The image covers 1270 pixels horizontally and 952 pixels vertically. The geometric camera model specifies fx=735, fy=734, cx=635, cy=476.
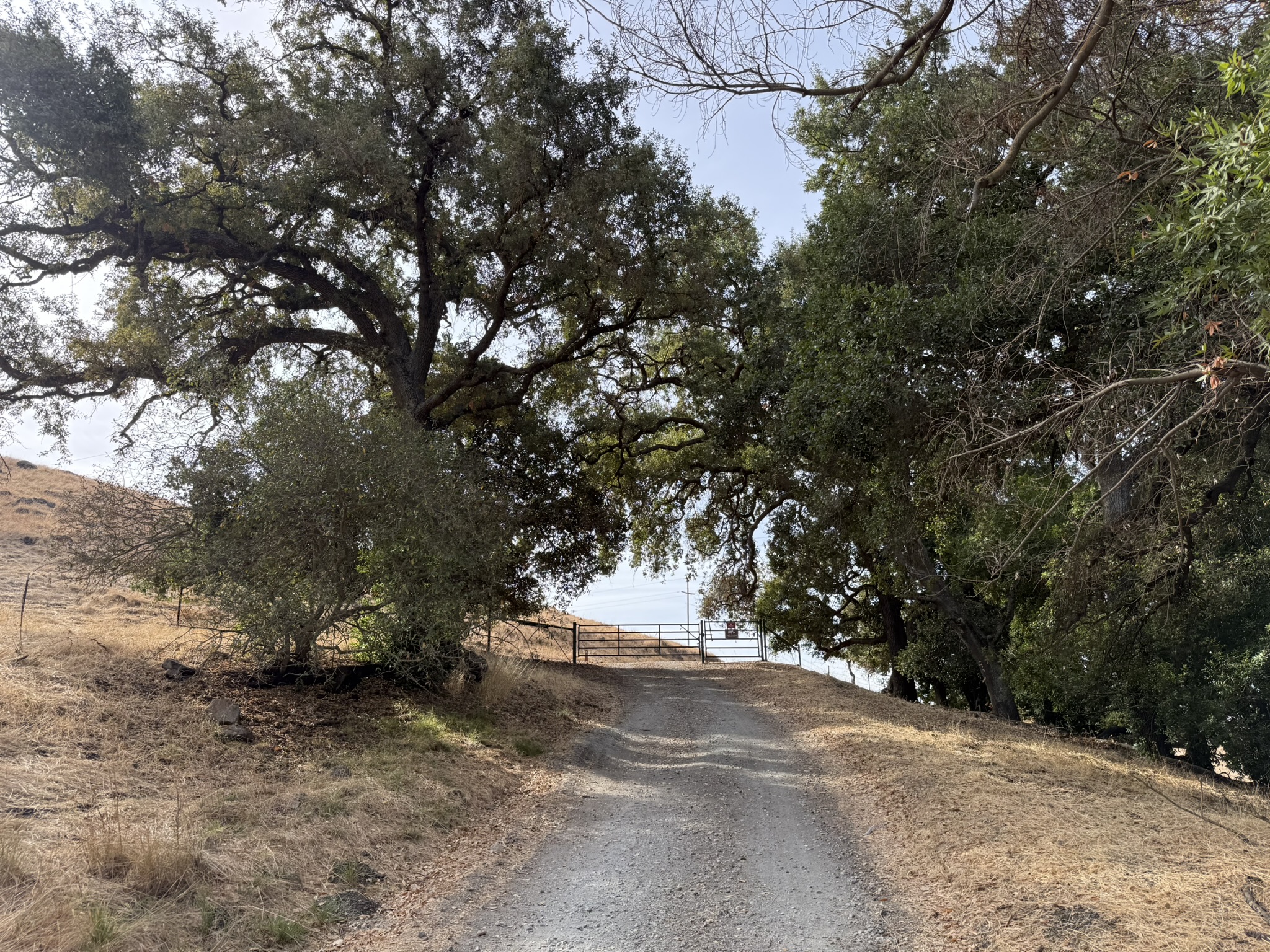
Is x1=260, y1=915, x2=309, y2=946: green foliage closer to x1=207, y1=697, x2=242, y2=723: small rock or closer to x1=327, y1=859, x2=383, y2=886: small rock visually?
Answer: x1=327, y1=859, x2=383, y2=886: small rock

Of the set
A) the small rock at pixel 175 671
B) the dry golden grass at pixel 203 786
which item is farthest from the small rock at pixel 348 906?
the small rock at pixel 175 671

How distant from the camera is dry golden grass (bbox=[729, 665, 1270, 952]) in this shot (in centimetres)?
453

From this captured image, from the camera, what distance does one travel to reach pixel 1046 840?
6.05 m

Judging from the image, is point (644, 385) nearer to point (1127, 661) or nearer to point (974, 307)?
point (974, 307)

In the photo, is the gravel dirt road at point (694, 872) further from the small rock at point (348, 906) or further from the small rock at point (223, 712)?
the small rock at point (223, 712)

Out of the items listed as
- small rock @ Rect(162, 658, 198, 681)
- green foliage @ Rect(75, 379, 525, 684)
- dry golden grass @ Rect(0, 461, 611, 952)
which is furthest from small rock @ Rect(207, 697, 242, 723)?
small rock @ Rect(162, 658, 198, 681)

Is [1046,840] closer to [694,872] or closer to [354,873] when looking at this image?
[694,872]

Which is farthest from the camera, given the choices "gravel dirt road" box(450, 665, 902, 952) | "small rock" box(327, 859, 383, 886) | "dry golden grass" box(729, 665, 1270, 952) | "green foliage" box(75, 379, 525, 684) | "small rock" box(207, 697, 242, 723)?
"green foliage" box(75, 379, 525, 684)

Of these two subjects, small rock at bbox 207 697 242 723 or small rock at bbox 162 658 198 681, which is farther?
small rock at bbox 162 658 198 681

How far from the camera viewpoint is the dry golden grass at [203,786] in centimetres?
454

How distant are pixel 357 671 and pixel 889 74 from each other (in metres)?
10.3

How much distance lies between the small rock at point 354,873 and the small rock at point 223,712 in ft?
12.1

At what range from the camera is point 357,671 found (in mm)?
11250

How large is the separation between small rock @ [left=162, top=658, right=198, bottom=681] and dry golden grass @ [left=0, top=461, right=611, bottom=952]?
131 mm
